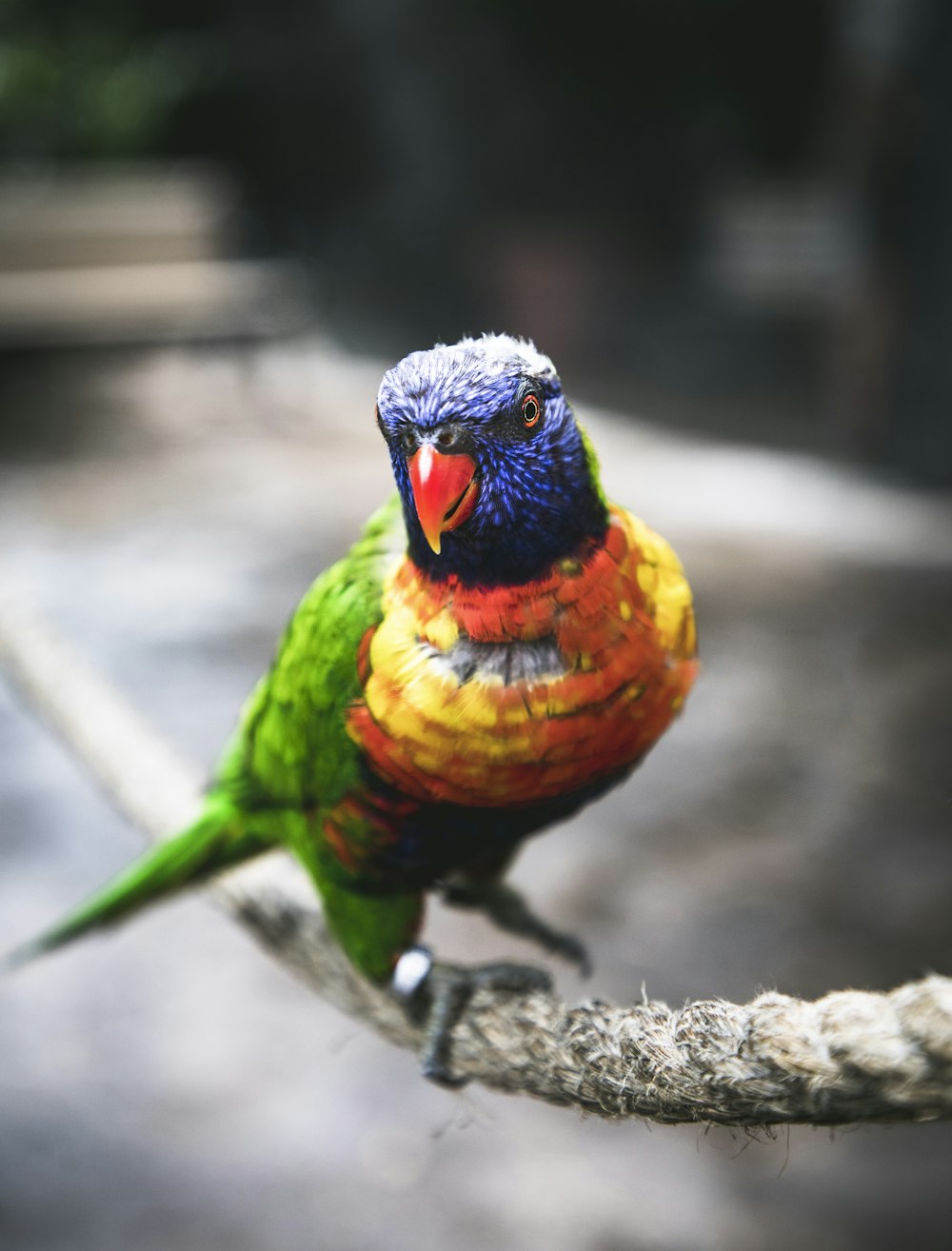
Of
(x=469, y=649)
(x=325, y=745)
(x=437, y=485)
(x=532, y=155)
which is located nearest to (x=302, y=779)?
(x=325, y=745)

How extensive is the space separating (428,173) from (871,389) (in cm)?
381

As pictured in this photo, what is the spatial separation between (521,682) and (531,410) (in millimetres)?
248

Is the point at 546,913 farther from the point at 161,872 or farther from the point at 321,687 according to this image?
the point at 321,687

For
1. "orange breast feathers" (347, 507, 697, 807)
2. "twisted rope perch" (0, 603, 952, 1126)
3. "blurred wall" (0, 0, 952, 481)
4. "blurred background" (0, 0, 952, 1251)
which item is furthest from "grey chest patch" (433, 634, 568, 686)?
"blurred wall" (0, 0, 952, 481)

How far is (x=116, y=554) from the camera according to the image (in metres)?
4.89

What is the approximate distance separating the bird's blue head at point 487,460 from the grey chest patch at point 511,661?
Result: 6cm

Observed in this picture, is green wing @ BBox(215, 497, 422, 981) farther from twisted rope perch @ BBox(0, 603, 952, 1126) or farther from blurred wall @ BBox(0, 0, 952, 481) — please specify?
blurred wall @ BBox(0, 0, 952, 481)

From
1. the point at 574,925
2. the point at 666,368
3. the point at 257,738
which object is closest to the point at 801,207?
the point at 666,368

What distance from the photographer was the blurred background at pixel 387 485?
7.10 feet

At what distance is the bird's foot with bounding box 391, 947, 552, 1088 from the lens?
1.38 meters

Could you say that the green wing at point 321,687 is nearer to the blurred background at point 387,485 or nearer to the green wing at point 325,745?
the green wing at point 325,745

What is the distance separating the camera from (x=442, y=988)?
1.40 meters

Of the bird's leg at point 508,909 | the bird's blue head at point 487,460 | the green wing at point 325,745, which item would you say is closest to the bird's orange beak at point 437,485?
the bird's blue head at point 487,460

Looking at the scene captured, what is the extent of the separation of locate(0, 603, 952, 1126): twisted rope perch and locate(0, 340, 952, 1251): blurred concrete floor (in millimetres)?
97
